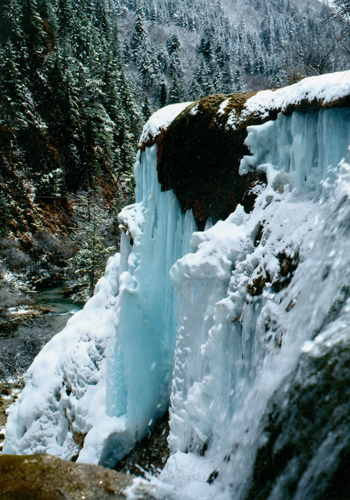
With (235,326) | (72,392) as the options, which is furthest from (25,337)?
(235,326)

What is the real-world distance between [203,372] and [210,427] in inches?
23.3

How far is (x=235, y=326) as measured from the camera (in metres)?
3.30

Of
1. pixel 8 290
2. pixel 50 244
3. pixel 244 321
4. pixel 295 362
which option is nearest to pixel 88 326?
pixel 244 321

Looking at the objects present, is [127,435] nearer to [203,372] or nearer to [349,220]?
[203,372]

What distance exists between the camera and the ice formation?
7.05 ft

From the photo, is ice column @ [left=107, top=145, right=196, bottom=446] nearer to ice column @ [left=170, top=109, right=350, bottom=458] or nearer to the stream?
ice column @ [left=170, top=109, right=350, bottom=458]

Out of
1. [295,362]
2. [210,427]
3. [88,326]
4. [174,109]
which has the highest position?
[174,109]

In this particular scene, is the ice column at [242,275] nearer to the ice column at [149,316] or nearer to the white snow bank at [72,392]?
the ice column at [149,316]

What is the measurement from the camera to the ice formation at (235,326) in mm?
2148

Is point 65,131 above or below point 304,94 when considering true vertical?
above

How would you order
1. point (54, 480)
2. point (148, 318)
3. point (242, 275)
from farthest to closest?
point (148, 318), point (242, 275), point (54, 480)

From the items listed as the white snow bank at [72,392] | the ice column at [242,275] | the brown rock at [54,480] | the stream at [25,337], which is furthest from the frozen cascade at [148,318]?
the stream at [25,337]

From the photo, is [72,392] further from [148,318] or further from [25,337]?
[25,337]

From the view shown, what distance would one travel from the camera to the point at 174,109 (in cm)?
554
